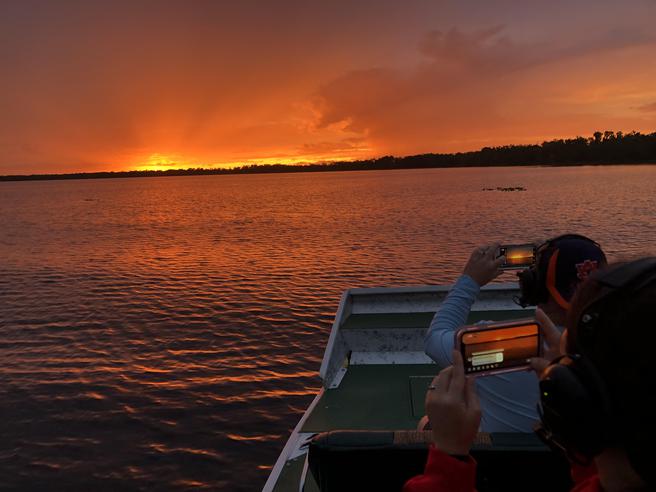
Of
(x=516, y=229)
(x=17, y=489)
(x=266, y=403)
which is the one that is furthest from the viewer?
(x=516, y=229)

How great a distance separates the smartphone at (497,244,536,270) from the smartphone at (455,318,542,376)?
4.17 feet

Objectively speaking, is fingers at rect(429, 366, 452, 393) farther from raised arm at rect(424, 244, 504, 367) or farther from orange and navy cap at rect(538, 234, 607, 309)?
orange and navy cap at rect(538, 234, 607, 309)

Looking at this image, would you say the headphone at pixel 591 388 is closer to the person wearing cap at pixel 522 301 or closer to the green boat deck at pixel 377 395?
the person wearing cap at pixel 522 301

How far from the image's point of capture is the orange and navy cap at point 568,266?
8.96 feet

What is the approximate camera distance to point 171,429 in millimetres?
10336

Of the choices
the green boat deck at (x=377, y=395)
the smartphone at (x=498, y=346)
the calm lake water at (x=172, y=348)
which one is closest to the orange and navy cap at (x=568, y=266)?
the smartphone at (x=498, y=346)

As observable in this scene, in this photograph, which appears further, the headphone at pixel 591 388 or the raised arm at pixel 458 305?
the raised arm at pixel 458 305

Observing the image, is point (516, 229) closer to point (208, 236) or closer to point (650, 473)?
point (208, 236)

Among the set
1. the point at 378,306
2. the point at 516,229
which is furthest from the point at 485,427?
the point at 516,229

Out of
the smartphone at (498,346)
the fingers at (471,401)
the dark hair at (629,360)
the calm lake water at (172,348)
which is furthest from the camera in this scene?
the calm lake water at (172,348)

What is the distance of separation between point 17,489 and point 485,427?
8949 mm

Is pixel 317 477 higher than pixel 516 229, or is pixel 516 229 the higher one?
pixel 317 477

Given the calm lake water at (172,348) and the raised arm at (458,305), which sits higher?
the raised arm at (458,305)

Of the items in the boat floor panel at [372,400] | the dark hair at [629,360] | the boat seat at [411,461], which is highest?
the dark hair at [629,360]
